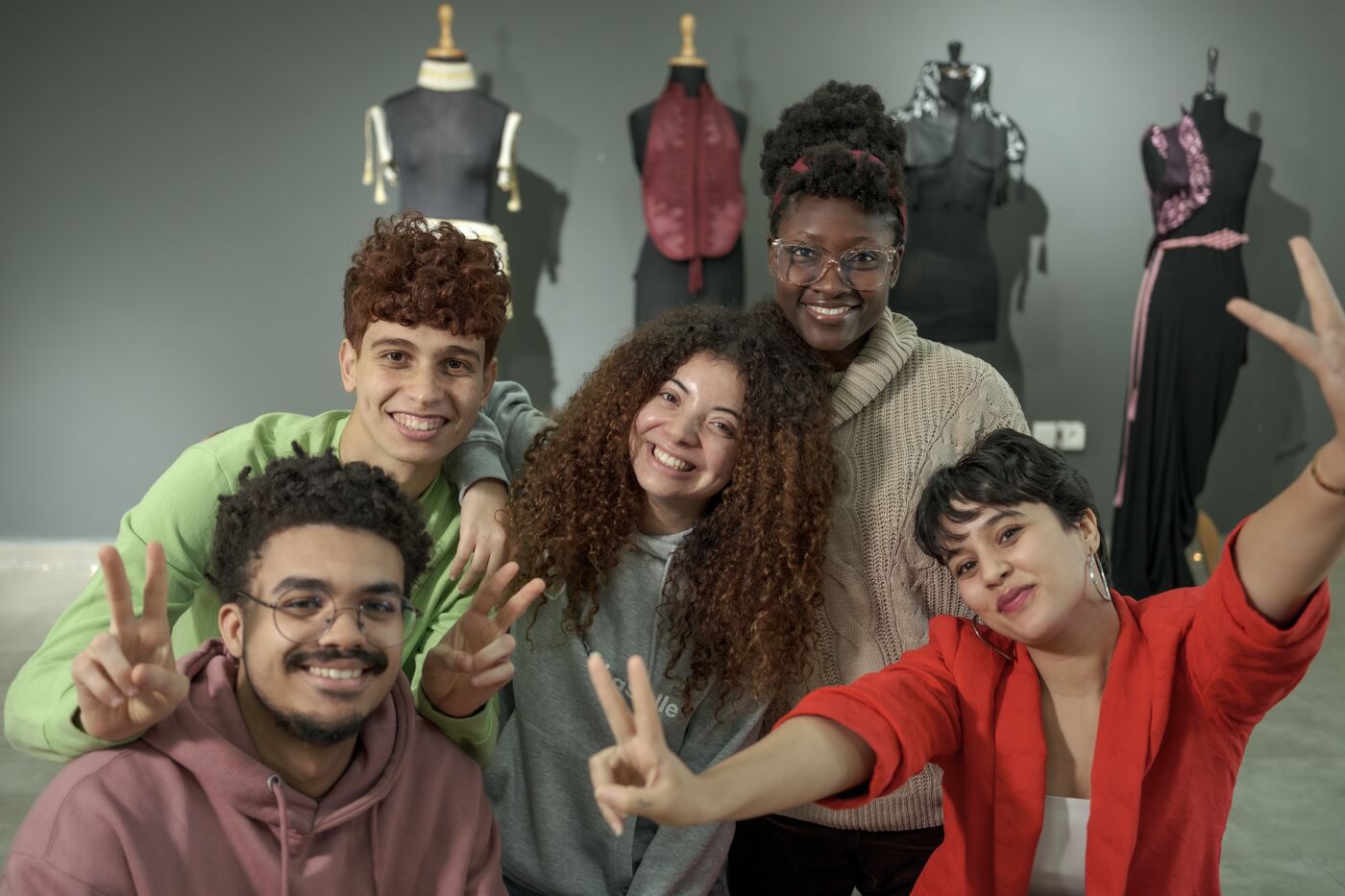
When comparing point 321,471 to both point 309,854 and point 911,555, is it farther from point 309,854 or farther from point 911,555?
point 911,555

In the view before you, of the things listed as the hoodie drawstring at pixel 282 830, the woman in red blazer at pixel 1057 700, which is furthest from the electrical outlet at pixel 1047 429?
the hoodie drawstring at pixel 282 830

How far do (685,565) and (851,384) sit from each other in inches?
15.8

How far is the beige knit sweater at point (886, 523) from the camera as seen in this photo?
1.94 metres

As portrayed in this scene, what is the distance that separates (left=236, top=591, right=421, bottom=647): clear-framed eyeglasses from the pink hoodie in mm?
141

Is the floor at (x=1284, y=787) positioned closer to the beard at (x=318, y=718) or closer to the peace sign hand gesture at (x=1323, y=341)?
the beard at (x=318, y=718)

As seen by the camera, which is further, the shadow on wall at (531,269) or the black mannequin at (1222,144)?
the shadow on wall at (531,269)

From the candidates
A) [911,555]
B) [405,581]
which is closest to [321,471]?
[405,581]

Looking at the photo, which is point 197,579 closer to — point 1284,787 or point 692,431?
point 692,431

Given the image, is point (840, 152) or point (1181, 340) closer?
point (840, 152)

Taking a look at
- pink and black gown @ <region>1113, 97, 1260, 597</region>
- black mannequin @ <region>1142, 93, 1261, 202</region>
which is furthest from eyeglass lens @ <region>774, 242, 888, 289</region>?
black mannequin @ <region>1142, 93, 1261, 202</region>

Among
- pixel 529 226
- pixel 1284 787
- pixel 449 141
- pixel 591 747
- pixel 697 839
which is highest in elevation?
pixel 449 141

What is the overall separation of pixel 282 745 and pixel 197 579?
402 mm

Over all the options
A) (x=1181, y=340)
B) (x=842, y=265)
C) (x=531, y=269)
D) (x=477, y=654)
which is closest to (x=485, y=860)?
(x=477, y=654)

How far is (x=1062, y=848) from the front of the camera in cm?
164
